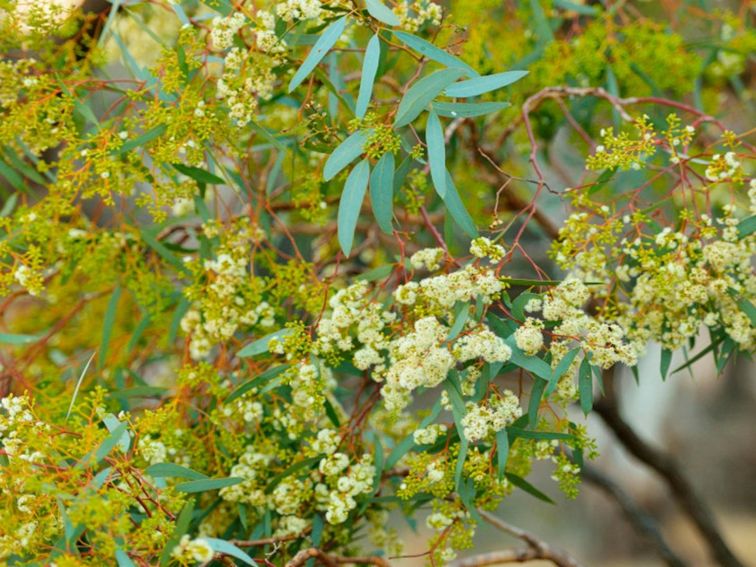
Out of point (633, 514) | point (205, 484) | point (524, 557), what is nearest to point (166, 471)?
point (205, 484)

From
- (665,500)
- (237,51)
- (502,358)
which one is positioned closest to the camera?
(502,358)

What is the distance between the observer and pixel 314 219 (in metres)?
1.00

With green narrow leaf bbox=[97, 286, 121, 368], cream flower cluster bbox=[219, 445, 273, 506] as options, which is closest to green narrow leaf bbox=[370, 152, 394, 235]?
cream flower cluster bbox=[219, 445, 273, 506]

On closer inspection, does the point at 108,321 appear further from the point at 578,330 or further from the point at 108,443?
the point at 578,330

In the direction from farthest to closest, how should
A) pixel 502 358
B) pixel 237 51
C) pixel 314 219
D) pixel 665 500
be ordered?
pixel 665 500 < pixel 314 219 < pixel 237 51 < pixel 502 358

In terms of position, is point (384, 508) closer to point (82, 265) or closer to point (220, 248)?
point (220, 248)

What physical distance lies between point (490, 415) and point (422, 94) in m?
0.29

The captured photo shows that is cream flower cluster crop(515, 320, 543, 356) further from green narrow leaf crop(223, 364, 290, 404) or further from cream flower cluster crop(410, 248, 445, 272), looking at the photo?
green narrow leaf crop(223, 364, 290, 404)

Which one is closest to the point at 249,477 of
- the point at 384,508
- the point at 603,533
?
the point at 384,508

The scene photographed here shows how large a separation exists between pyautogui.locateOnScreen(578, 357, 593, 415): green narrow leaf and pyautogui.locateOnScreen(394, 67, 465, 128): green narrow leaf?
0.89ft

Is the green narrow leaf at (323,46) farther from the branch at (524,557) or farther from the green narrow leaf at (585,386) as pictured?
the branch at (524,557)

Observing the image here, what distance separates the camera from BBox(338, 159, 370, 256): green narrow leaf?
0.79m

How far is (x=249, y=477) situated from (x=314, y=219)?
0.98 ft

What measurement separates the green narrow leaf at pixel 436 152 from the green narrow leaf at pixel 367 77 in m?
0.06
